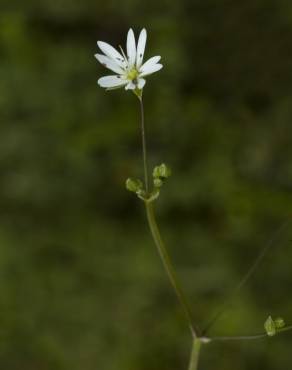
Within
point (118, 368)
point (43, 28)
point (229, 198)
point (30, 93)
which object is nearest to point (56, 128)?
point (30, 93)

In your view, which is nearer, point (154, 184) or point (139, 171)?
point (154, 184)

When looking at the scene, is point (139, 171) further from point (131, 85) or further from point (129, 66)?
point (131, 85)

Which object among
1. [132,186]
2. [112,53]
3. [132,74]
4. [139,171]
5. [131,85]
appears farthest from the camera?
[139,171]

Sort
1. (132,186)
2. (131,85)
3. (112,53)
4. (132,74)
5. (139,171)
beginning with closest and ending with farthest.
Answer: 1. (132,186)
2. (131,85)
3. (132,74)
4. (112,53)
5. (139,171)

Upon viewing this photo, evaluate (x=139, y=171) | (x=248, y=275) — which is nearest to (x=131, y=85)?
(x=248, y=275)

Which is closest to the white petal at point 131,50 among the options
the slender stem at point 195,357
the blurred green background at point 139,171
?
the slender stem at point 195,357

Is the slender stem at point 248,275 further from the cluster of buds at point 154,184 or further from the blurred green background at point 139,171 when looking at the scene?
the cluster of buds at point 154,184

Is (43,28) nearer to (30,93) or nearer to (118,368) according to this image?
(30,93)
